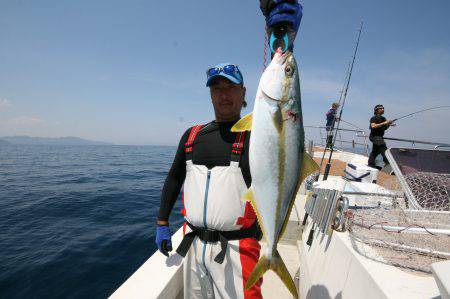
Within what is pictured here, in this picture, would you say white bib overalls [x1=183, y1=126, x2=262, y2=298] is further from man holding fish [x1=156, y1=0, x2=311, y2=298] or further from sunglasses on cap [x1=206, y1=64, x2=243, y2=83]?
sunglasses on cap [x1=206, y1=64, x2=243, y2=83]

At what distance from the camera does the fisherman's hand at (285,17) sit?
231 centimetres

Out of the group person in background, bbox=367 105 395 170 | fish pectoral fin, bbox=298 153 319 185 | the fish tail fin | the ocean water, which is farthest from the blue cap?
person in background, bbox=367 105 395 170

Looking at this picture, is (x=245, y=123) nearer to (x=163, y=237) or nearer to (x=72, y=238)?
(x=163, y=237)

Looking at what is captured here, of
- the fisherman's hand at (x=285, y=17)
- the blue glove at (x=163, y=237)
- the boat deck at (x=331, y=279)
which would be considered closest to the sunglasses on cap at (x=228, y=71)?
the fisherman's hand at (x=285, y=17)

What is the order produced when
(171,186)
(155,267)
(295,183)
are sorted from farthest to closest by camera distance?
(155,267)
(171,186)
(295,183)

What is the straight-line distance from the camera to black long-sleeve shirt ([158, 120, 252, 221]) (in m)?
2.38

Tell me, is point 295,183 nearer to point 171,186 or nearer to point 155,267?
point 171,186

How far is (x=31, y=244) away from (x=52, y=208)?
3.56 m

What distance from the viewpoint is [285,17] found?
2299 millimetres

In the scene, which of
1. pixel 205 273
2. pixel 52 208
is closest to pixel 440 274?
pixel 205 273

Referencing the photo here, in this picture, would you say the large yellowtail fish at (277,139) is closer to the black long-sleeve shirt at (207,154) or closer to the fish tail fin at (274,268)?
the fish tail fin at (274,268)

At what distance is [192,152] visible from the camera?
8.34 feet

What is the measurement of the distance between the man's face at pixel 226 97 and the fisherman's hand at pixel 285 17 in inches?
23.2

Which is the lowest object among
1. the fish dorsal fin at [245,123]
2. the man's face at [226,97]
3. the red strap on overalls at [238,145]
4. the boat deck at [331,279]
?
the boat deck at [331,279]
